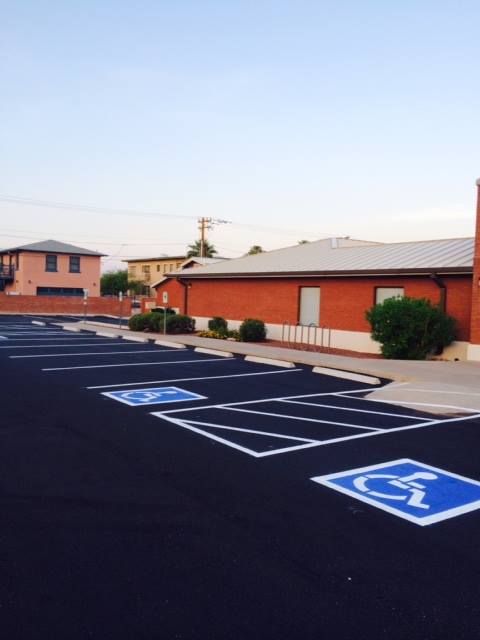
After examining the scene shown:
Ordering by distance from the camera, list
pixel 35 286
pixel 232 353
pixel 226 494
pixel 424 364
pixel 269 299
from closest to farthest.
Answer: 1. pixel 226 494
2. pixel 424 364
3. pixel 232 353
4. pixel 269 299
5. pixel 35 286

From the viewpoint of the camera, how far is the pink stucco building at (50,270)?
54312 millimetres

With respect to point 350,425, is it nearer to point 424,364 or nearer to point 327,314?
point 424,364

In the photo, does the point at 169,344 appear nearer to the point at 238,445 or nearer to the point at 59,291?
the point at 238,445

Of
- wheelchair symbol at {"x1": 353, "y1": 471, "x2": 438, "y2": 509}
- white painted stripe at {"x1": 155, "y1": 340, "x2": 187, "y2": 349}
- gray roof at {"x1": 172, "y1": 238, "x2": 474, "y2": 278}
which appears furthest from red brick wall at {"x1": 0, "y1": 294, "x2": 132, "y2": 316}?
wheelchair symbol at {"x1": 353, "y1": 471, "x2": 438, "y2": 509}

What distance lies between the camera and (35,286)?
5475cm

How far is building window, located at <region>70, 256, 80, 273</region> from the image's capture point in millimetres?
56656

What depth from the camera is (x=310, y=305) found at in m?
26.0

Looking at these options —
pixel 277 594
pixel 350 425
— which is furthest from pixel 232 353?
pixel 277 594

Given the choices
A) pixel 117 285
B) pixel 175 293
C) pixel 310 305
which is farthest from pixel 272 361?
pixel 117 285

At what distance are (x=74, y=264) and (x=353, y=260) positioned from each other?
1491 inches

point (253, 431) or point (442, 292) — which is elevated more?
→ point (442, 292)

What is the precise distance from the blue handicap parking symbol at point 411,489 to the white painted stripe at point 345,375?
752 cm

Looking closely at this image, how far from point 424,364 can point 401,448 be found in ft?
33.2

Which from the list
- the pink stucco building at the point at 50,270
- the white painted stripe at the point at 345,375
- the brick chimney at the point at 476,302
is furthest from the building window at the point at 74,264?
the brick chimney at the point at 476,302
